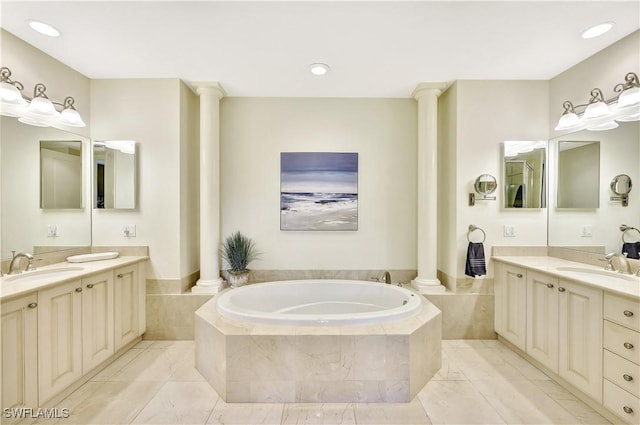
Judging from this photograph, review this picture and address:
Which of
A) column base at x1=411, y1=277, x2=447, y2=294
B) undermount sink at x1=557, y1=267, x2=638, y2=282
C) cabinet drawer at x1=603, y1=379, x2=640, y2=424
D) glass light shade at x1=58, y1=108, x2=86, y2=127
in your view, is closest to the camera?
cabinet drawer at x1=603, y1=379, x2=640, y2=424

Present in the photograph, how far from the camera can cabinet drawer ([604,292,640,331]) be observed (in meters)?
1.49

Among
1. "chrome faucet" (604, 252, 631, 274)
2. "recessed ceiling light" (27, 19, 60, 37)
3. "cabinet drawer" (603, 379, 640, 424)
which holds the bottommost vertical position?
"cabinet drawer" (603, 379, 640, 424)

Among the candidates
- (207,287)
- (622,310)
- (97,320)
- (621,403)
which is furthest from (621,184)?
(97,320)

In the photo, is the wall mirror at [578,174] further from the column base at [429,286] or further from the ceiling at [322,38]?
the column base at [429,286]

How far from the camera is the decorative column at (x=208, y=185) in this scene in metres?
2.73

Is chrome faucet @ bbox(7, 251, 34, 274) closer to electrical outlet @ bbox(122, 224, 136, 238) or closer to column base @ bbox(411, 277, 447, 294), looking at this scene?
electrical outlet @ bbox(122, 224, 136, 238)

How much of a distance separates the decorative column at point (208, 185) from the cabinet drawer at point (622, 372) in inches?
115

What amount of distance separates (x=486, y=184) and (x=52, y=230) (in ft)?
12.6

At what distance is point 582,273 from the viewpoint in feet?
6.91

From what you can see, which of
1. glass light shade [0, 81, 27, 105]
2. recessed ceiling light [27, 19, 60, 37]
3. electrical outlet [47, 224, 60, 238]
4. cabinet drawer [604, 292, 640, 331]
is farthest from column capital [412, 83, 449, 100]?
electrical outlet [47, 224, 60, 238]

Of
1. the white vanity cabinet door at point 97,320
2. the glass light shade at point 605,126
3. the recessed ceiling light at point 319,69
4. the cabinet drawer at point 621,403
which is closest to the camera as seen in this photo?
the cabinet drawer at point 621,403

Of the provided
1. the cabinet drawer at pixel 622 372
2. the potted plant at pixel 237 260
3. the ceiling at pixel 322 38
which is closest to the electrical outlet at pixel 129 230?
the potted plant at pixel 237 260

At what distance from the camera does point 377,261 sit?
119 inches

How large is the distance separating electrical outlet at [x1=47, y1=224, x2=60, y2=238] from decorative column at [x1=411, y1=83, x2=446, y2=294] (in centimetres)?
326
